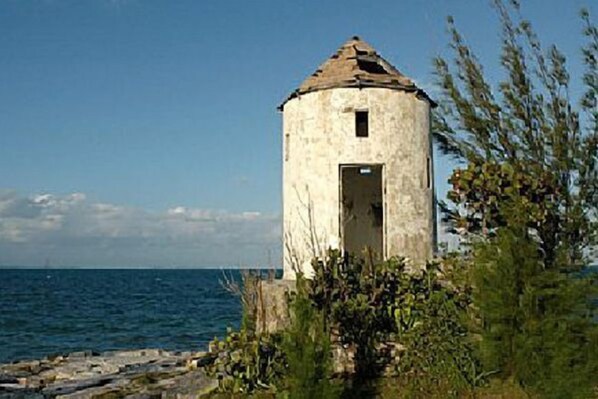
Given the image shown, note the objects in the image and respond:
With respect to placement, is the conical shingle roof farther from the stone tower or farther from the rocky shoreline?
the rocky shoreline

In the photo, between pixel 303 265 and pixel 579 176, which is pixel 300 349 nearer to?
pixel 303 265

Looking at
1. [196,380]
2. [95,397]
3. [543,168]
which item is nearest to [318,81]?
[543,168]

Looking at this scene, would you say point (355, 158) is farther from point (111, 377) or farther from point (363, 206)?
point (111, 377)

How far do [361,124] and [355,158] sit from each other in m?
0.81

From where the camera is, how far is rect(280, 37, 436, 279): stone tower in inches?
513

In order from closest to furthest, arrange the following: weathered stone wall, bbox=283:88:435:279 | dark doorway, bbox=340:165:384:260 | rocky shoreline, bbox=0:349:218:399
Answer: rocky shoreline, bbox=0:349:218:399
weathered stone wall, bbox=283:88:435:279
dark doorway, bbox=340:165:384:260

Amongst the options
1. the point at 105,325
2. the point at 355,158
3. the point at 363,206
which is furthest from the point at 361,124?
the point at 105,325

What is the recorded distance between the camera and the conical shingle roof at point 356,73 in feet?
43.4

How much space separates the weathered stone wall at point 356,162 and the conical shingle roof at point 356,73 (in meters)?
0.13

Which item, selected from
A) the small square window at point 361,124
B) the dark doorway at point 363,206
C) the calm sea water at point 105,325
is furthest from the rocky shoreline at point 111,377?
the calm sea water at point 105,325

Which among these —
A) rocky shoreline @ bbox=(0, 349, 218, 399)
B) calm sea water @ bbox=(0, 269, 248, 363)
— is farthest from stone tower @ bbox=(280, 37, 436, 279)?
calm sea water @ bbox=(0, 269, 248, 363)

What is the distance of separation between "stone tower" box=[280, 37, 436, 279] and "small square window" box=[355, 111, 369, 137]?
2 centimetres

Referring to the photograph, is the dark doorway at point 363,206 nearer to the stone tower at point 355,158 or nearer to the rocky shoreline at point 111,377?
the stone tower at point 355,158

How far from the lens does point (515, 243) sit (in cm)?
1027
